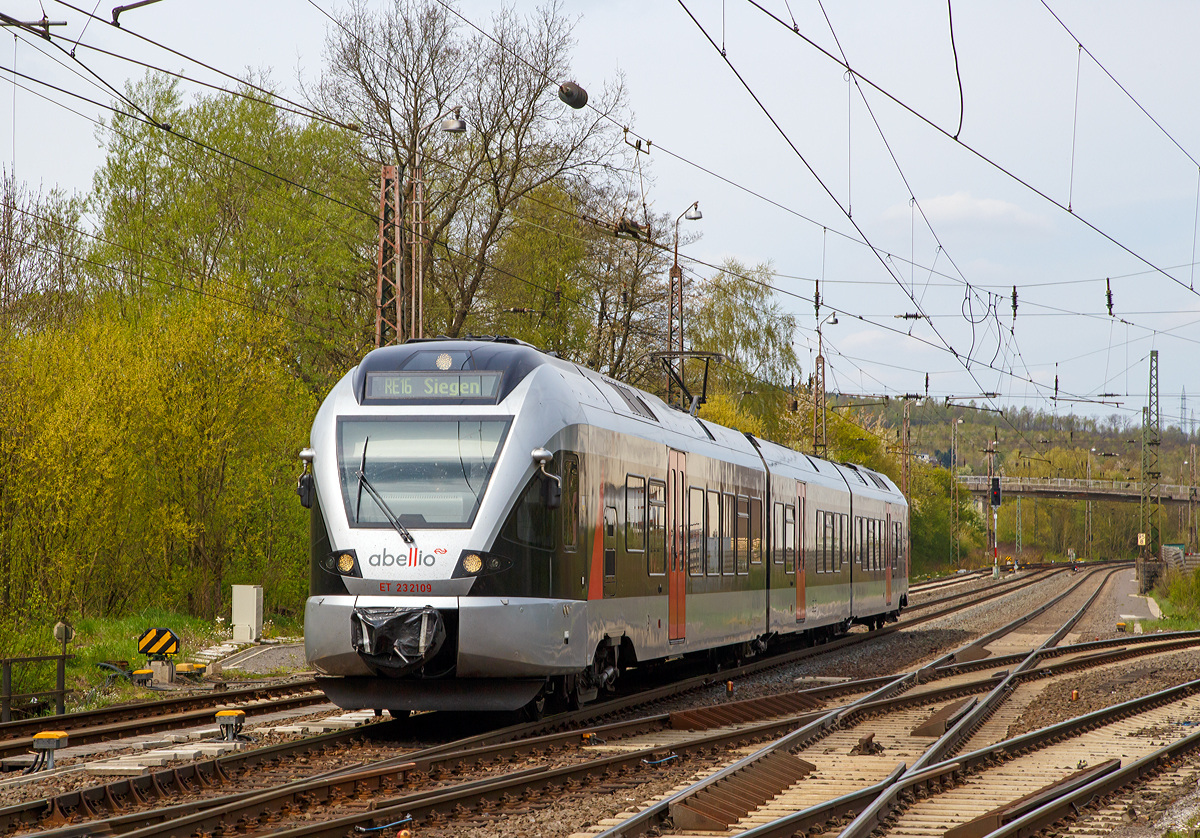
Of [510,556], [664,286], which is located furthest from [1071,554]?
[510,556]

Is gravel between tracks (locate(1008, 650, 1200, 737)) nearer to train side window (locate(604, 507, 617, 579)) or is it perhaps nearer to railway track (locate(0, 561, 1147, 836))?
railway track (locate(0, 561, 1147, 836))

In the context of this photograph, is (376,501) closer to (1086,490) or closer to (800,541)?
(800,541)

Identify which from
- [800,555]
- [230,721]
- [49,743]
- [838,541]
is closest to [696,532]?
[800,555]

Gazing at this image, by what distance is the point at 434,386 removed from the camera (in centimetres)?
1205

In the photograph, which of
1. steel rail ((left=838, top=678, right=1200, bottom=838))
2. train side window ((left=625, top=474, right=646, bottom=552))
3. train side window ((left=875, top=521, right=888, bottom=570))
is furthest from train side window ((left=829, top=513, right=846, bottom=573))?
train side window ((left=625, top=474, right=646, bottom=552))

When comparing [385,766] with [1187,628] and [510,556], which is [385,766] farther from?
[1187,628]

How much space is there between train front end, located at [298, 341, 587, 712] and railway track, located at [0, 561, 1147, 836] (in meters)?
0.68

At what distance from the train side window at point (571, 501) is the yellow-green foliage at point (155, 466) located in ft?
35.6

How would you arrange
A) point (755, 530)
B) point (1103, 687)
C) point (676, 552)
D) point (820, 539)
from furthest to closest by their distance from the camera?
point (820, 539), point (755, 530), point (1103, 687), point (676, 552)

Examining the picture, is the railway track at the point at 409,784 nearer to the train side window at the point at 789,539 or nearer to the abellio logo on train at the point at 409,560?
the abellio logo on train at the point at 409,560

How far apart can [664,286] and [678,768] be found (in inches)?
1308

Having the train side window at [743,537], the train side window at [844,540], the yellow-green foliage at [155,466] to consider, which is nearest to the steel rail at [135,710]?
the train side window at [743,537]

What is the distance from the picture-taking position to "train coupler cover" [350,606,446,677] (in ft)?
36.3

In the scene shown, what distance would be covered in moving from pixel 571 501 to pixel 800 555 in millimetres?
10952
